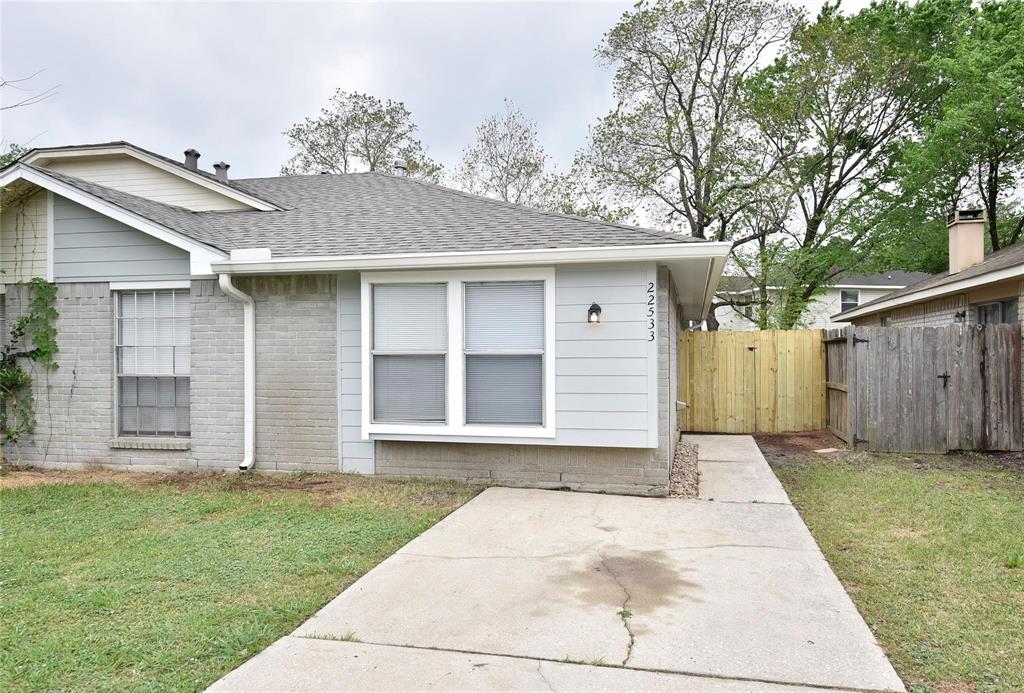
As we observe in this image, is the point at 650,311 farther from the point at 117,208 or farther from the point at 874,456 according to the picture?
the point at 117,208

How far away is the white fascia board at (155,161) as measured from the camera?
9.49 meters

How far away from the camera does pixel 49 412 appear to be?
305 inches

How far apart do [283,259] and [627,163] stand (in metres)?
14.6

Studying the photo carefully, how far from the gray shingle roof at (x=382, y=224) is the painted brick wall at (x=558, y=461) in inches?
43.1

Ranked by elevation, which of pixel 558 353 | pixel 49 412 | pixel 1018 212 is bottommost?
pixel 49 412

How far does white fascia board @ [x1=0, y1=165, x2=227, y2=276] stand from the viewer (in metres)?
7.04

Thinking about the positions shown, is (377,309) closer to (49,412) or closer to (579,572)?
(579,572)

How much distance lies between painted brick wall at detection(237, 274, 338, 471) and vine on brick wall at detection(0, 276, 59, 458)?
2.51 meters

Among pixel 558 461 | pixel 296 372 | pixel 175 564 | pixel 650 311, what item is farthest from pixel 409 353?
pixel 175 564

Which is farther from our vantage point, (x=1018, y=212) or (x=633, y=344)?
(x=1018, y=212)

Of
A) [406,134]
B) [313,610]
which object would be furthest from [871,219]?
[313,610]

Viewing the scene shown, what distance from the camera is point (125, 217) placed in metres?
7.17

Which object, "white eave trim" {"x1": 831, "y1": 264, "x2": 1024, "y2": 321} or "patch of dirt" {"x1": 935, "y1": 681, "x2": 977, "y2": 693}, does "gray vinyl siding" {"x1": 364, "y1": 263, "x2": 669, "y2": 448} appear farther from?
"white eave trim" {"x1": 831, "y1": 264, "x2": 1024, "y2": 321}

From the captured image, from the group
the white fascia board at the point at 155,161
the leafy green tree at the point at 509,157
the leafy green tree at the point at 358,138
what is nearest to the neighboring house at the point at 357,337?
the white fascia board at the point at 155,161
